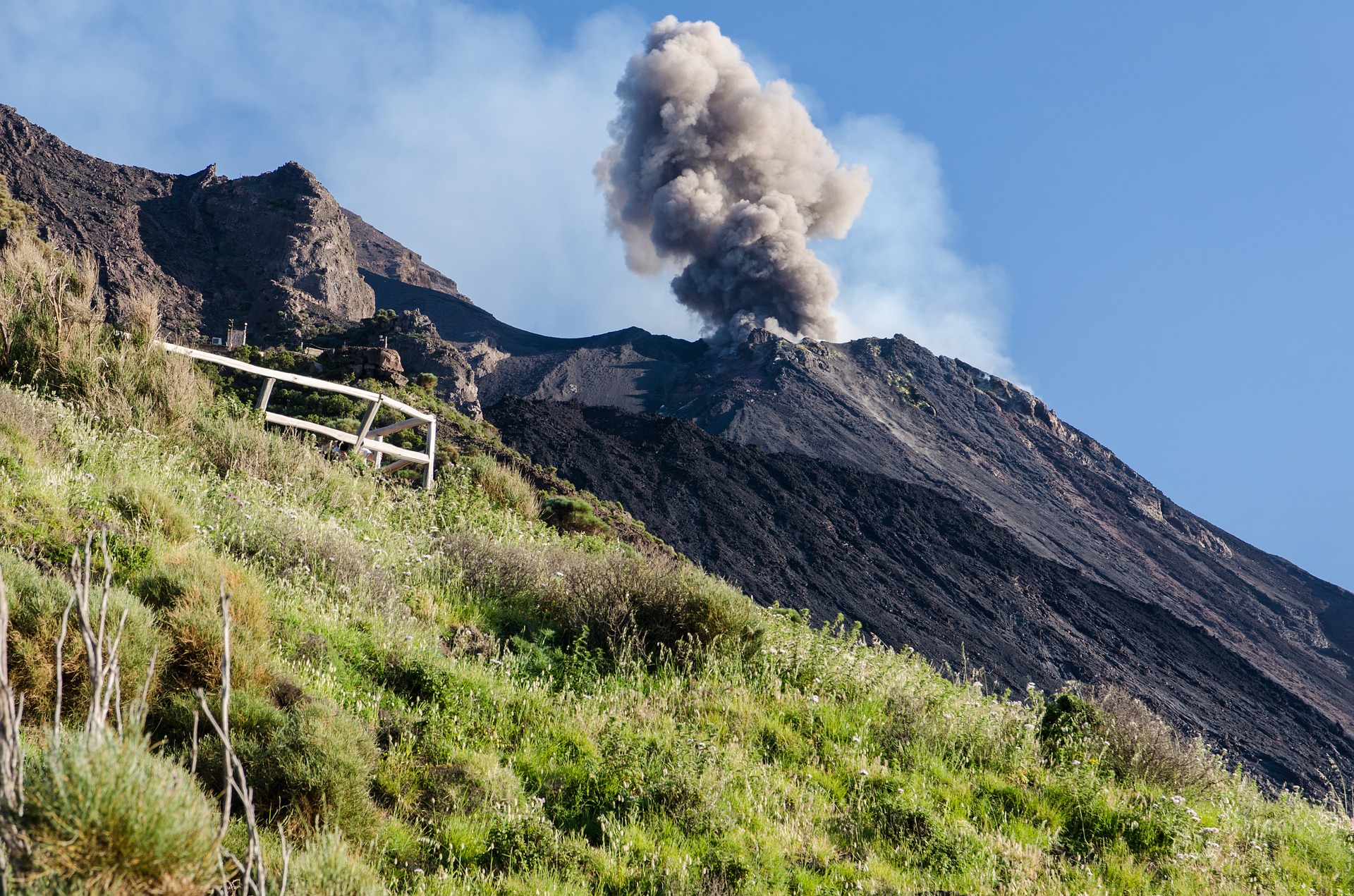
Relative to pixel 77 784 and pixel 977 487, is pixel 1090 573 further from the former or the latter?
pixel 77 784

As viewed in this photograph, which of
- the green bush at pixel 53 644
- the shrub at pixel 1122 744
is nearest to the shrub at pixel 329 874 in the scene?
the green bush at pixel 53 644

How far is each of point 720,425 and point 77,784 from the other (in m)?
37.3

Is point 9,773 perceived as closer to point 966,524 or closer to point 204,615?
point 204,615

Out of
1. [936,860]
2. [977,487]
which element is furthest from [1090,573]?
[936,860]

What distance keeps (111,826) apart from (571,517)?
11276mm

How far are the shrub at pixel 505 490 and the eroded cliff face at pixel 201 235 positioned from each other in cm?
3880

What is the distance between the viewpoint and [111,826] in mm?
1950

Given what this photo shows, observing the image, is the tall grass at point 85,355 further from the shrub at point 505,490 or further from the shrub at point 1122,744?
the shrub at point 1122,744

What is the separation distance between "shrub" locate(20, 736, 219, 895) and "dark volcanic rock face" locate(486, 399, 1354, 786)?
60.8ft

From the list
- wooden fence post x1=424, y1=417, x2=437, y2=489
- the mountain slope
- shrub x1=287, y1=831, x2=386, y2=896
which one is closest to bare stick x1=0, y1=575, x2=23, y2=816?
shrub x1=287, y1=831, x2=386, y2=896

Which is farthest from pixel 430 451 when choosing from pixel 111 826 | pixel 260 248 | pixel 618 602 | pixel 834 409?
pixel 260 248

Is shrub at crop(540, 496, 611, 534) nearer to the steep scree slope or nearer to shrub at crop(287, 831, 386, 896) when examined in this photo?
shrub at crop(287, 831, 386, 896)

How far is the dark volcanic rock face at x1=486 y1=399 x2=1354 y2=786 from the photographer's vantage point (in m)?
21.7

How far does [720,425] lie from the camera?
39000mm
